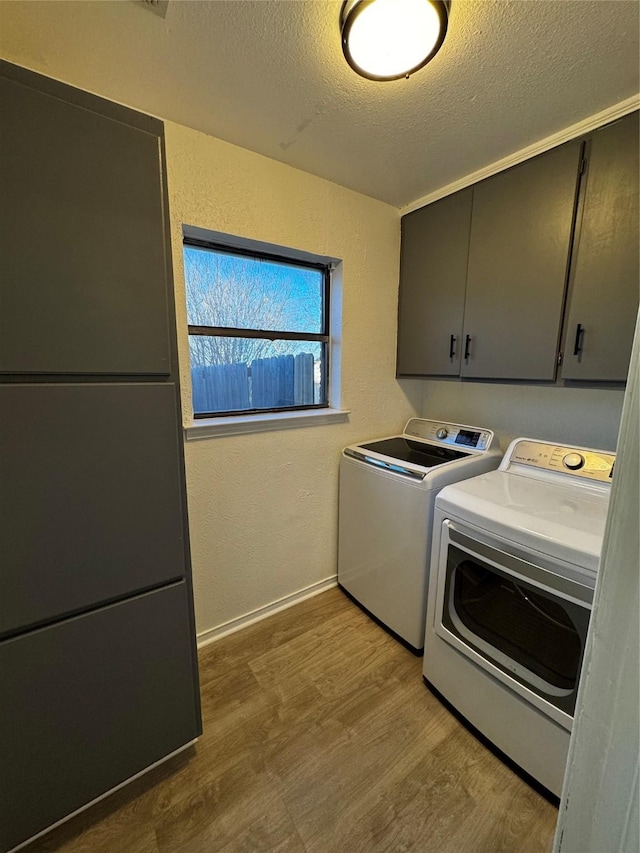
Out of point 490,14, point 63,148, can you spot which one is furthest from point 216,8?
point 490,14

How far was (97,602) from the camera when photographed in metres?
0.99

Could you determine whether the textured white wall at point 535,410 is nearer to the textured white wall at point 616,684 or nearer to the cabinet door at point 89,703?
the textured white wall at point 616,684

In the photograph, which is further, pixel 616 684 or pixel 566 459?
pixel 566 459

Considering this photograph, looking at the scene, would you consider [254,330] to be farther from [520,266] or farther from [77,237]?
[520,266]

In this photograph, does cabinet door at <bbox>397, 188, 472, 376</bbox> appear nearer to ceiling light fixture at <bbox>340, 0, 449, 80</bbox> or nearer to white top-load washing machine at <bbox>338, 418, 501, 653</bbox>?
white top-load washing machine at <bbox>338, 418, 501, 653</bbox>

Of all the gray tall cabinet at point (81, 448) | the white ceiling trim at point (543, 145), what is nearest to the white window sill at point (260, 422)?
the gray tall cabinet at point (81, 448)

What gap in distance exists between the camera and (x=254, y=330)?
1.80 meters

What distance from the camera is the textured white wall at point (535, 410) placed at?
5.27ft

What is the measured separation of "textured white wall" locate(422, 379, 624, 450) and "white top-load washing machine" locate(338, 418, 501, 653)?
0.15 metres

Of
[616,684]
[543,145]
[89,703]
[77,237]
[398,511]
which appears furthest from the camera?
[398,511]

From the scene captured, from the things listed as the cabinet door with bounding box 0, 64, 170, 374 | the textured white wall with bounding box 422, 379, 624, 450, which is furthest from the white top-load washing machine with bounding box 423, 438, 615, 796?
the cabinet door with bounding box 0, 64, 170, 374

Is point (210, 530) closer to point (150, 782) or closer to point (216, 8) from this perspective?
point (150, 782)

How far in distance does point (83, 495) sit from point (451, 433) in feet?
6.05

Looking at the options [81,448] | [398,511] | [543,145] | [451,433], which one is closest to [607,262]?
[543,145]
